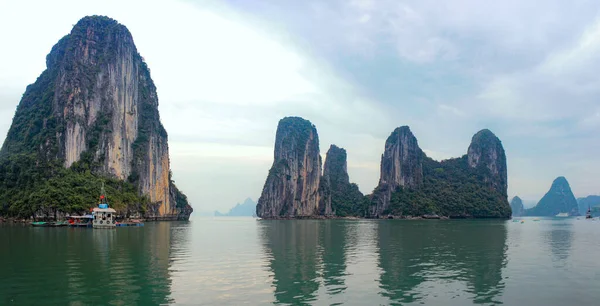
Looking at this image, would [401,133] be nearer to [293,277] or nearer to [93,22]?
[93,22]

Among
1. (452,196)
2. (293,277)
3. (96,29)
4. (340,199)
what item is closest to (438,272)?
(293,277)

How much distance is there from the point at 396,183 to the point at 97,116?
4325 inches

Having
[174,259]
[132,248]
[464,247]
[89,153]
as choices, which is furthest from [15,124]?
[464,247]

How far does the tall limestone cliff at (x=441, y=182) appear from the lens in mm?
161375

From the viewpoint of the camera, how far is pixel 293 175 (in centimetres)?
17550

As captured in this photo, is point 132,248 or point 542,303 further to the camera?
point 132,248

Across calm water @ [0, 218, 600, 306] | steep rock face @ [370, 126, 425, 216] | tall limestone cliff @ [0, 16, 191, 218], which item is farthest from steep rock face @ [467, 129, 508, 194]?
calm water @ [0, 218, 600, 306]

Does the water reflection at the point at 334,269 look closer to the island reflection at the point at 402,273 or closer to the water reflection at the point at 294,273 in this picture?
the island reflection at the point at 402,273

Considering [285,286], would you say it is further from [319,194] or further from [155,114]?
[319,194]

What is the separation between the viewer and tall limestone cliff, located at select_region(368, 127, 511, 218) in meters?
161

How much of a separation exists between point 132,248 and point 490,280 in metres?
25.8

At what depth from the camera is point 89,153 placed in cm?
9800

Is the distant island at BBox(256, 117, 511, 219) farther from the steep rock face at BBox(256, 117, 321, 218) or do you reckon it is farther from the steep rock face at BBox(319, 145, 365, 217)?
the steep rock face at BBox(319, 145, 365, 217)

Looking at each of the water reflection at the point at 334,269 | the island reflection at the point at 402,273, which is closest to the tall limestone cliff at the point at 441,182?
the island reflection at the point at 402,273
